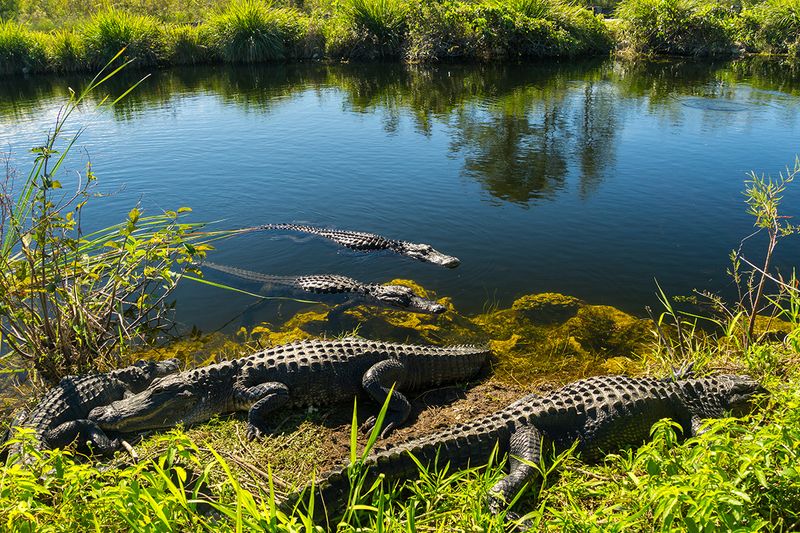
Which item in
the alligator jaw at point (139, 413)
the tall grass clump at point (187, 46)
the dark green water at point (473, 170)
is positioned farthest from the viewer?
the tall grass clump at point (187, 46)

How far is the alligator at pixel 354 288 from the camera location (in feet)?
22.6

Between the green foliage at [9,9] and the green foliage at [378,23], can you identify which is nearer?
the green foliage at [378,23]

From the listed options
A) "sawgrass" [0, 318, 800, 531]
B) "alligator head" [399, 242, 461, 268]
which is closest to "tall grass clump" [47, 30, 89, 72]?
"alligator head" [399, 242, 461, 268]

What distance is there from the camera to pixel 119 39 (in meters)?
25.0

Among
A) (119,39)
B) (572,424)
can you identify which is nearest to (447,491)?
(572,424)

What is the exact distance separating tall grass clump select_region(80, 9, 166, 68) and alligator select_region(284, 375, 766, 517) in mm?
26383

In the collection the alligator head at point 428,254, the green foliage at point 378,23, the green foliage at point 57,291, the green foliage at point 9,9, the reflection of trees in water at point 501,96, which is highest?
the green foliage at point 9,9

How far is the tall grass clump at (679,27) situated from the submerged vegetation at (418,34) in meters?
0.04

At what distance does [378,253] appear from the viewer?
8492mm

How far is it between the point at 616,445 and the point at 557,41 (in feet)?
79.8

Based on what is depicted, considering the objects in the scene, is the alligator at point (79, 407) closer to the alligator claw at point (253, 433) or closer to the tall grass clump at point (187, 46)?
the alligator claw at point (253, 433)

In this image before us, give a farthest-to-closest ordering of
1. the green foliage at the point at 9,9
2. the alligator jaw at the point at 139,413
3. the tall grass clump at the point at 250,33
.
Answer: the green foliage at the point at 9,9 < the tall grass clump at the point at 250,33 < the alligator jaw at the point at 139,413

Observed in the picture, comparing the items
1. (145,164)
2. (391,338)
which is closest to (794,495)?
(391,338)

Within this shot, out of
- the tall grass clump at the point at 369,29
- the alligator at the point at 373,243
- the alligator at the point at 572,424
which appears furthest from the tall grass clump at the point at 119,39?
the alligator at the point at 572,424
